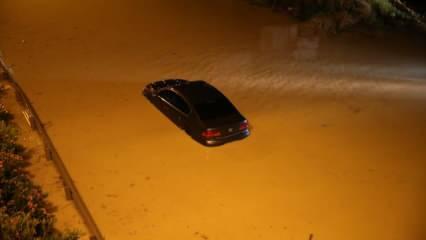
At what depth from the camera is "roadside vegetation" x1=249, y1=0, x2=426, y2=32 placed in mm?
22000

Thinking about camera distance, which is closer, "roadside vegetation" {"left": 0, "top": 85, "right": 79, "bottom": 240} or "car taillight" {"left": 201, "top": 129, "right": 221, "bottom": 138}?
"roadside vegetation" {"left": 0, "top": 85, "right": 79, "bottom": 240}

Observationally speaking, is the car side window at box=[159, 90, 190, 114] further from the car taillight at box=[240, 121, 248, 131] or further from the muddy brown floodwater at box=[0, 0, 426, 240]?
the car taillight at box=[240, 121, 248, 131]

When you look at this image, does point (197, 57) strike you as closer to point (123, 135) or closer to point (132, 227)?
point (123, 135)

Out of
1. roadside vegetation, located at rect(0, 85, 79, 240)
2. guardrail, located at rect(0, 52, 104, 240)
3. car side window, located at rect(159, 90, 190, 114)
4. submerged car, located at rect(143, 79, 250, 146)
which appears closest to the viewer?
roadside vegetation, located at rect(0, 85, 79, 240)

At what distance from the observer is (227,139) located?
38.9ft

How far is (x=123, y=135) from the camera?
12320 mm

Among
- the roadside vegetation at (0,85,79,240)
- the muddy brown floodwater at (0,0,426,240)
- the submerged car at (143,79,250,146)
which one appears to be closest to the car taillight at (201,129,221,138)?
the submerged car at (143,79,250,146)

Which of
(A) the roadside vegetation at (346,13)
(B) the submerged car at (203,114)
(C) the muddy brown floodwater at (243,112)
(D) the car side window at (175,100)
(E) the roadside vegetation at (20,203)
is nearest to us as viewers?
(E) the roadside vegetation at (20,203)

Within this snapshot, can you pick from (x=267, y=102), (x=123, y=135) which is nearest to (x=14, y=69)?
(x=123, y=135)

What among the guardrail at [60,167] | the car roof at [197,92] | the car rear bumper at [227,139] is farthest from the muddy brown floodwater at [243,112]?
the car roof at [197,92]

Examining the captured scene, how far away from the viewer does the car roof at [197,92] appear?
1204 centimetres

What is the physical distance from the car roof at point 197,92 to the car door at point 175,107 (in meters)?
0.19

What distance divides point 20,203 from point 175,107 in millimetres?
4940

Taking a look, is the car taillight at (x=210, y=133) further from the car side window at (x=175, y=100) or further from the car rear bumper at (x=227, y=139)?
the car side window at (x=175, y=100)
